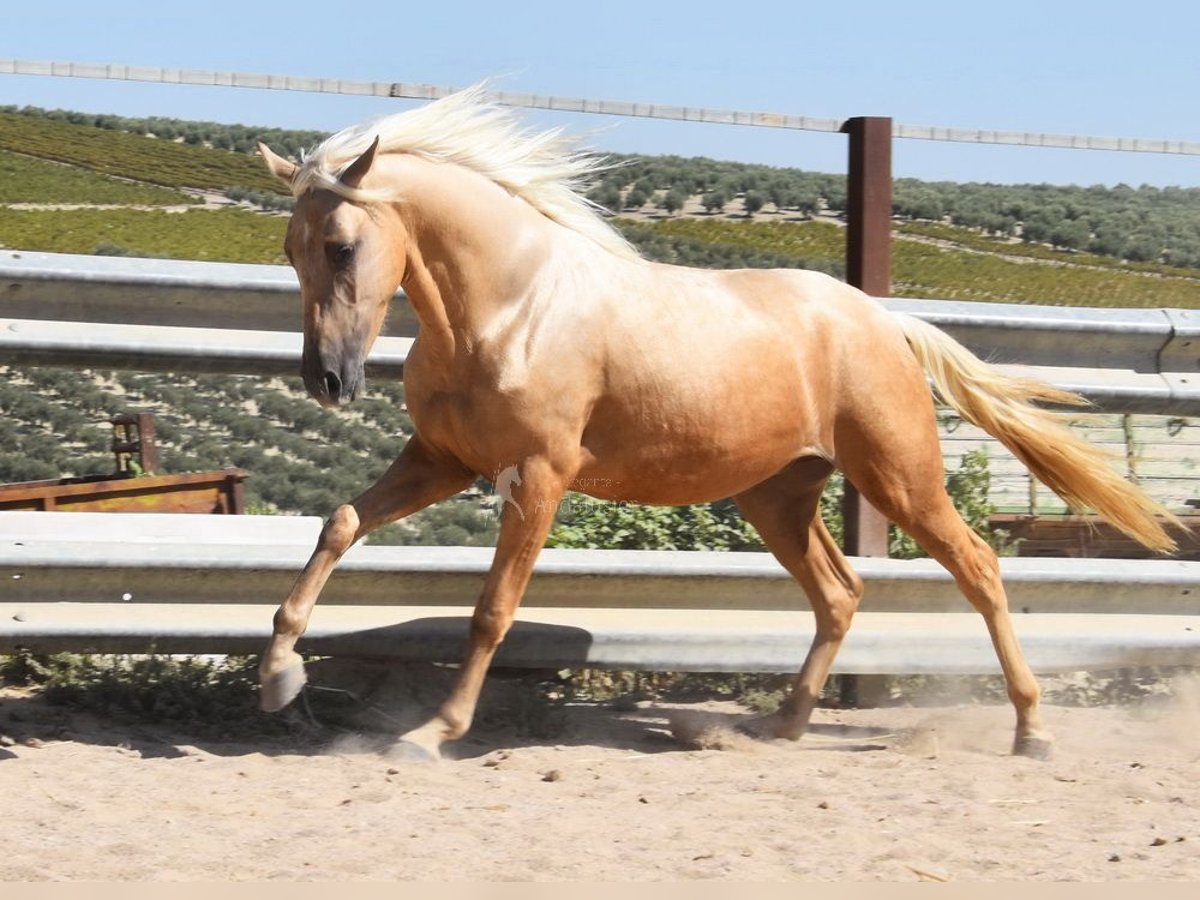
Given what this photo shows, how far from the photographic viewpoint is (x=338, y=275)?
4.21m

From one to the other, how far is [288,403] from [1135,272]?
521 cm

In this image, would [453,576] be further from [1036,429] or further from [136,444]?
[136,444]

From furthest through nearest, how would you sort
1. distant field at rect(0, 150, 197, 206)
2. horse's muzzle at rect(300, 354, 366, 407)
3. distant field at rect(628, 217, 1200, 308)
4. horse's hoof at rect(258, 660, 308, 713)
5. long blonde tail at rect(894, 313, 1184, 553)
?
1. distant field at rect(0, 150, 197, 206)
2. distant field at rect(628, 217, 1200, 308)
3. long blonde tail at rect(894, 313, 1184, 553)
4. horse's hoof at rect(258, 660, 308, 713)
5. horse's muzzle at rect(300, 354, 366, 407)

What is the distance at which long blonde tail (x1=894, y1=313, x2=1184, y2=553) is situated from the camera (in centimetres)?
514

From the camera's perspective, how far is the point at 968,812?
4.00 metres

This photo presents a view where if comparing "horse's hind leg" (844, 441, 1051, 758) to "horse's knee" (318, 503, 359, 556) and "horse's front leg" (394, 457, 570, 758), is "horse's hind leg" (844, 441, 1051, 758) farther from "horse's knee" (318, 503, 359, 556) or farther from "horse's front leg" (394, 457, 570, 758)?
"horse's knee" (318, 503, 359, 556)

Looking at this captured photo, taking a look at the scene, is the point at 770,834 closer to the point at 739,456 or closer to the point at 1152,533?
the point at 739,456

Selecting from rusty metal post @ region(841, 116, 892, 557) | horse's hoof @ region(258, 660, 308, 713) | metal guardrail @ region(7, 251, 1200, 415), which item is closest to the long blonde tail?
rusty metal post @ region(841, 116, 892, 557)

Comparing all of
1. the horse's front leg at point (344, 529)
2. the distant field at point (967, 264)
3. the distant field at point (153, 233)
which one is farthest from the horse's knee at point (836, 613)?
the distant field at point (153, 233)

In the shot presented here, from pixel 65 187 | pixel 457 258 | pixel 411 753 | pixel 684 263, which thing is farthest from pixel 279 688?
pixel 65 187

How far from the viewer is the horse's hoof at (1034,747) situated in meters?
4.89

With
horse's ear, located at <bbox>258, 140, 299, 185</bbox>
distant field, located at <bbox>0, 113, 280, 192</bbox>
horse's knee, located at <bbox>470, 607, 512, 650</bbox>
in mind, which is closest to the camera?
horse's ear, located at <bbox>258, 140, 299, 185</bbox>

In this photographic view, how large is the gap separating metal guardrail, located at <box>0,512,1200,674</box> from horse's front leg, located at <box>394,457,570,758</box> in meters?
0.32

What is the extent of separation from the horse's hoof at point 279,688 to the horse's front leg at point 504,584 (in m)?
0.37
